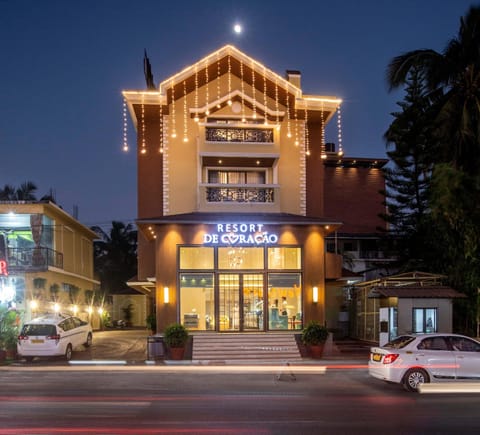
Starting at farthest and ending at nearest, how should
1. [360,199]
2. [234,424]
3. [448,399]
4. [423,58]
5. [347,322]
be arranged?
[360,199], [347,322], [423,58], [448,399], [234,424]

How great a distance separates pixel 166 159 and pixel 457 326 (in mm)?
14896

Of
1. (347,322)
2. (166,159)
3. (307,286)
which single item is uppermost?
(166,159)

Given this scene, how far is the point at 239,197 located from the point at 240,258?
10.5 feet

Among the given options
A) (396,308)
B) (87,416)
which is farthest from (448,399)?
(396,308)

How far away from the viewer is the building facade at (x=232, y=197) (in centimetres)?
2381

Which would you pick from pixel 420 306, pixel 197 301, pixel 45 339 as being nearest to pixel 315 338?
pixel 420 306

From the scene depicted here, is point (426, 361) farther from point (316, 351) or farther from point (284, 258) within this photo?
point (284, 258)

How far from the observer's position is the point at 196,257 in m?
24.1

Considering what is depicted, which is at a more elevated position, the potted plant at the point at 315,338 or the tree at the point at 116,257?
the tree at the point at 116,257

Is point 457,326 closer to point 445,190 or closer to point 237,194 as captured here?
point 445,190

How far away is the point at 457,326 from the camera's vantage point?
24.3m

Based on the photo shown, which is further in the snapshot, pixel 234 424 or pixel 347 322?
pixel 347 322

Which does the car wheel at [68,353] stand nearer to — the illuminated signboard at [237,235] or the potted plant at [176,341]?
the potted plant at [176,341]

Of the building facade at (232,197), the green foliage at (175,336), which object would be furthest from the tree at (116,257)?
the green foliage at (175,336)
